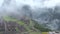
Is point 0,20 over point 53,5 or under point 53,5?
under

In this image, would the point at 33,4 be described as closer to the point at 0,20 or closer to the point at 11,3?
the point at 11,3

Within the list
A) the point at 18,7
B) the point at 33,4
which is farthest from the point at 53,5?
the point at 18,7

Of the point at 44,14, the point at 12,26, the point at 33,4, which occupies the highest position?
the point at 33,4

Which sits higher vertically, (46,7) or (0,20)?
(46,7)

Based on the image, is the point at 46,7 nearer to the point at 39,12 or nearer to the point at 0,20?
the point at 39,12

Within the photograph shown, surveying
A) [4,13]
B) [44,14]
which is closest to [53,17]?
[44,14]

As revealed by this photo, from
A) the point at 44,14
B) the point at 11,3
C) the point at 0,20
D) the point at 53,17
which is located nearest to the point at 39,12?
the point at 44,14

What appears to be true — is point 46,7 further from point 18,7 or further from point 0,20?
point 0,20
